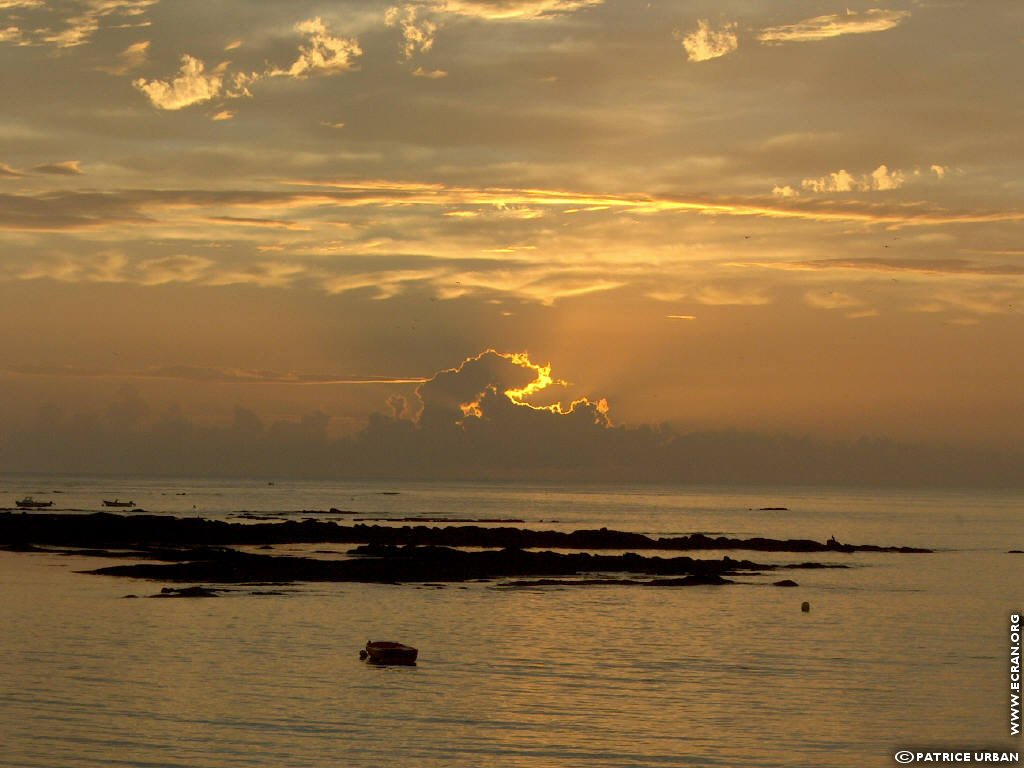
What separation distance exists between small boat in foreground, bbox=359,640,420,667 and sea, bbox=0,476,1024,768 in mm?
490

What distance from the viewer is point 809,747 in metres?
31.8

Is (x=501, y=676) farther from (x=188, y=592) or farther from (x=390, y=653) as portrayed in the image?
(x=188, y=592)

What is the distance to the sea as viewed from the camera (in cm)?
3102

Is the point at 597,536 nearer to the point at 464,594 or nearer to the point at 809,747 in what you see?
the point at 464,594

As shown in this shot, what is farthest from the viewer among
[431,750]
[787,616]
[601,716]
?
[787,616]

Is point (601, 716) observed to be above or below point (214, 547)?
below

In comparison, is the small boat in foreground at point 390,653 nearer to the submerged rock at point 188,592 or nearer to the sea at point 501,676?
the sea at point 501,676

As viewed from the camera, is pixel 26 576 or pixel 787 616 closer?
pixel 787 616

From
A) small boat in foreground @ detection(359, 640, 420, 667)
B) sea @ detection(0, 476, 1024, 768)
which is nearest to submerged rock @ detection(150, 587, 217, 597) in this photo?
sea @ detection(0, 476, 1024, 768)

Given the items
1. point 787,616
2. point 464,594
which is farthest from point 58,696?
point 787,616

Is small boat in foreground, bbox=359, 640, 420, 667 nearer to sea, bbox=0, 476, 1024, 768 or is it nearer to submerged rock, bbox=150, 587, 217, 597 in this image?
sea, bbox=0, 476, 1024, 768

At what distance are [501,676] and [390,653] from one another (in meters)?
3.98

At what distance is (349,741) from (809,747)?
1191 cm

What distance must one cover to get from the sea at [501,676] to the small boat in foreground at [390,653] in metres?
0.49
